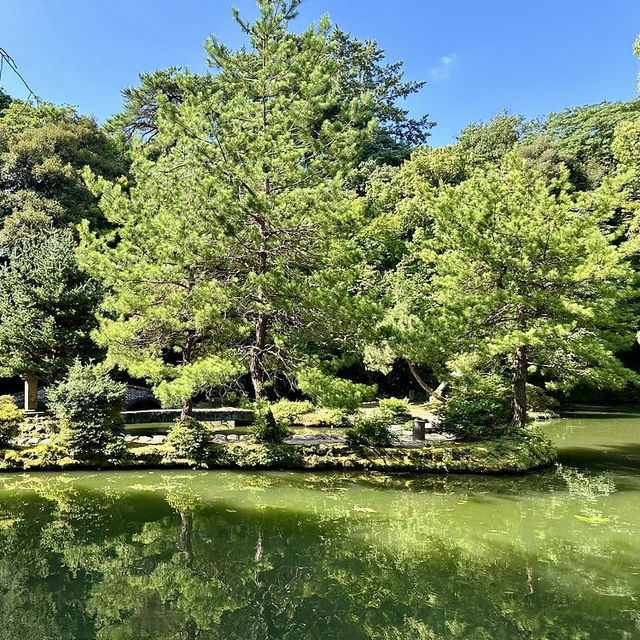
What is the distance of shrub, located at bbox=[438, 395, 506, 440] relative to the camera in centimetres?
1109

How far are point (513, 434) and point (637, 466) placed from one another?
247cm

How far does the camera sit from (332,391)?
31.2 ft

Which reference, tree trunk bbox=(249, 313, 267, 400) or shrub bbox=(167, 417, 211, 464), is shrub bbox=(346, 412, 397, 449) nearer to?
tree trunk bbox=(249, 313, 267, 400)

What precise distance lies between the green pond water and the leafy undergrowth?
698mm

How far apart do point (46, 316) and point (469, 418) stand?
11354mm

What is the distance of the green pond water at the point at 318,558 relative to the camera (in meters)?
4.21

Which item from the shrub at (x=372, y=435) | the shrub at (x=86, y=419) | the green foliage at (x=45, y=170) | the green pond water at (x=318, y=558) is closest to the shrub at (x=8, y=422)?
the shrub at (x=86, y=419)

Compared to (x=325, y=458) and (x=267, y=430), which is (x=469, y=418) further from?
(x=267, y=430)

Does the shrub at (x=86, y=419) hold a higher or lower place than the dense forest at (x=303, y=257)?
lower

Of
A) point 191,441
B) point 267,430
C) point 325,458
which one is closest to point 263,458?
point 267,430

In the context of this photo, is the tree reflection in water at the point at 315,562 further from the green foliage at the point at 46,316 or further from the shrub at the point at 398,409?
the shrub at the point at 398,409

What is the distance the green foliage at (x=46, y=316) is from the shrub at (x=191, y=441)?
509 centimetres

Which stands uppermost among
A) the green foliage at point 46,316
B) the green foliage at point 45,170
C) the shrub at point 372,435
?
the green foliage at point 45,170

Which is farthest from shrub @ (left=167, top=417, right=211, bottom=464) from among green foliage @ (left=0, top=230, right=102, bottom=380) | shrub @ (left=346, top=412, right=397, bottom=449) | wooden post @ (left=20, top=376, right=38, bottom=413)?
wooden post @ (left=20, top=376, right=38, bottom=413)
